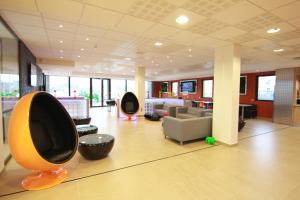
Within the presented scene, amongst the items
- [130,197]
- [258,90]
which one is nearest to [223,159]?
[130,197]

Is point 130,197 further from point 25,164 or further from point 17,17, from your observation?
point 17,17

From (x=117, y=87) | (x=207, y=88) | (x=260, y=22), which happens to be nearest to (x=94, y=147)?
(x=260, y=22)

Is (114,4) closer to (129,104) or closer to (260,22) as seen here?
(260,22)

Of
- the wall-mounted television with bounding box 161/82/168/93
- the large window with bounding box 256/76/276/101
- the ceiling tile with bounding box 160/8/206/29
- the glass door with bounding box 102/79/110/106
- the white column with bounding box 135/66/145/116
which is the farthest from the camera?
the wall-mounted television with bounding box 161/82/168/93

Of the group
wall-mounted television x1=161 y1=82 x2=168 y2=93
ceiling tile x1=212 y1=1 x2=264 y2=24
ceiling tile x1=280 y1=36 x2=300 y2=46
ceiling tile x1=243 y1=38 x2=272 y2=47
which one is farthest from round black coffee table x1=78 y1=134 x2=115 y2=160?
wall-mounted television x1=161 y1=82 x2=168 y2=93

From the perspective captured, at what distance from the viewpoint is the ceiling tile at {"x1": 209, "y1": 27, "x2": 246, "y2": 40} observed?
335cm

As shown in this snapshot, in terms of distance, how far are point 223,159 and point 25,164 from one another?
3.56 meters

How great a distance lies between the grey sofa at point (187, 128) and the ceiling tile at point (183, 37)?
2051 mm

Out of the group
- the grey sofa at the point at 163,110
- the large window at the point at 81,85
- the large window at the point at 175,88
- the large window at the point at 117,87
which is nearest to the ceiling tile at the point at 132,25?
the grey sofa at the point at 163,110

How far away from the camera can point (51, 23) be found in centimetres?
320

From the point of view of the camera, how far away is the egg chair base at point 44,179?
244 cm

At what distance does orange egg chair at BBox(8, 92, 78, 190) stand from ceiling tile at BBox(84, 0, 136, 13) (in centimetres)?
168

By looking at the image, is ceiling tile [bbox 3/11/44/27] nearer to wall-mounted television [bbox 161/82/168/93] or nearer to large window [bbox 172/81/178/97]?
large window [bbox 172/81/178/97]

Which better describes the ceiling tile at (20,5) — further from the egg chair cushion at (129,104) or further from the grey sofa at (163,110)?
the grey sofa at (163,110)
